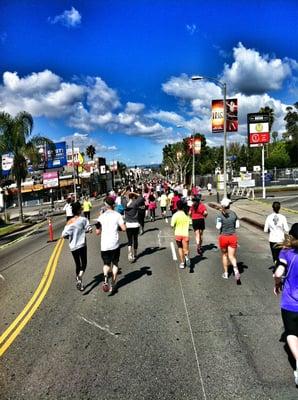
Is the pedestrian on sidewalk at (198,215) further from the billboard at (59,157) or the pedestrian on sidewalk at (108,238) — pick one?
the billboard at (59,157)

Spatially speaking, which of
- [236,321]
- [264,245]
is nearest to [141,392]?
[236,321]

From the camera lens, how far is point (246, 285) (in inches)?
334

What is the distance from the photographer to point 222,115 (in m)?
28.8

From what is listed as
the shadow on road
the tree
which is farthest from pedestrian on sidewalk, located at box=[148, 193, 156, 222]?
the tree

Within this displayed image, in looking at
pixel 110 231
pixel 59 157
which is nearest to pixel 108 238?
pixel 110 231

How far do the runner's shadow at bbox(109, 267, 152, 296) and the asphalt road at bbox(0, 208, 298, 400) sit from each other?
2cm

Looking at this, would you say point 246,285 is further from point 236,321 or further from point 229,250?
point 236,321

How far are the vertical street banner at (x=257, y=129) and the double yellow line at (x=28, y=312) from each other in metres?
26.8

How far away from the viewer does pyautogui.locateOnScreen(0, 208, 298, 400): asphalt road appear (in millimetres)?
4493

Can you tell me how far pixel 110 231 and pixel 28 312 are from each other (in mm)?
2127

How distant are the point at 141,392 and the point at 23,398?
1262mm

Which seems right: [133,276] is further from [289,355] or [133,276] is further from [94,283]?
[289,355]

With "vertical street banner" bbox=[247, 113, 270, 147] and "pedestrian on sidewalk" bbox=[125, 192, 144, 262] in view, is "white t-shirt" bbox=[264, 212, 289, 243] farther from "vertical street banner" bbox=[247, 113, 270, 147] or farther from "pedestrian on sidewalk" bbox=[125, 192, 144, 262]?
"vertical street banner" bbox=[247, 113, 270, 147]

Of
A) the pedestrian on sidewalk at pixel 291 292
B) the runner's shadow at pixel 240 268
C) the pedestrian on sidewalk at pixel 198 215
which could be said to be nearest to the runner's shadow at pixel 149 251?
the pedestrian on sidewalk at pixel 198 215
